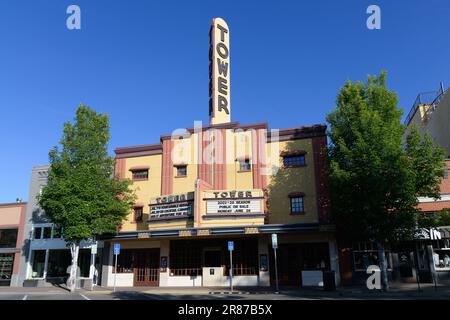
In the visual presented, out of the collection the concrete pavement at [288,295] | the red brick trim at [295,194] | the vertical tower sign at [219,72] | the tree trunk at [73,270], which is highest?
the vertical tower sign at [219,72]

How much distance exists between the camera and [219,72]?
35312 millimetres

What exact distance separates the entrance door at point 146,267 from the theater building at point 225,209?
74 mm

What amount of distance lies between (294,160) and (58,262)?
21609 millimetres

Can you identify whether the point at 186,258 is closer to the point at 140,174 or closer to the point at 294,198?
the point at 140,174

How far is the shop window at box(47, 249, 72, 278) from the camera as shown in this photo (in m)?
32.2

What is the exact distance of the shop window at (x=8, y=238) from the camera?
33938 millimetres

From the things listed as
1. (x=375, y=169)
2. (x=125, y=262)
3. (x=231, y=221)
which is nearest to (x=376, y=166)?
(x=375, y=169)

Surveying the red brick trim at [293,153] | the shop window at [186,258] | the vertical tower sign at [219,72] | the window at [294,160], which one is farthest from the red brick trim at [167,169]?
the window at [294,160]

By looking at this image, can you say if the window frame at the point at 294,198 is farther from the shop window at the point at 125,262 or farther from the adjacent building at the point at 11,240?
the adjacent building at the point at 11,240

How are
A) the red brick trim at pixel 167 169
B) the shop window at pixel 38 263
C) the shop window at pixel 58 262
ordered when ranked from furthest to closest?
the shop window at pixel 38 263, the shop window at pixel 58 262, the red brick trim at pixel 167 169

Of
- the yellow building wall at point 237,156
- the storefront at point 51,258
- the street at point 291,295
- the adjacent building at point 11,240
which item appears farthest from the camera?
the adjacent building at point 11,240

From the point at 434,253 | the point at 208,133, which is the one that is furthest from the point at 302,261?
the point at 208,133
